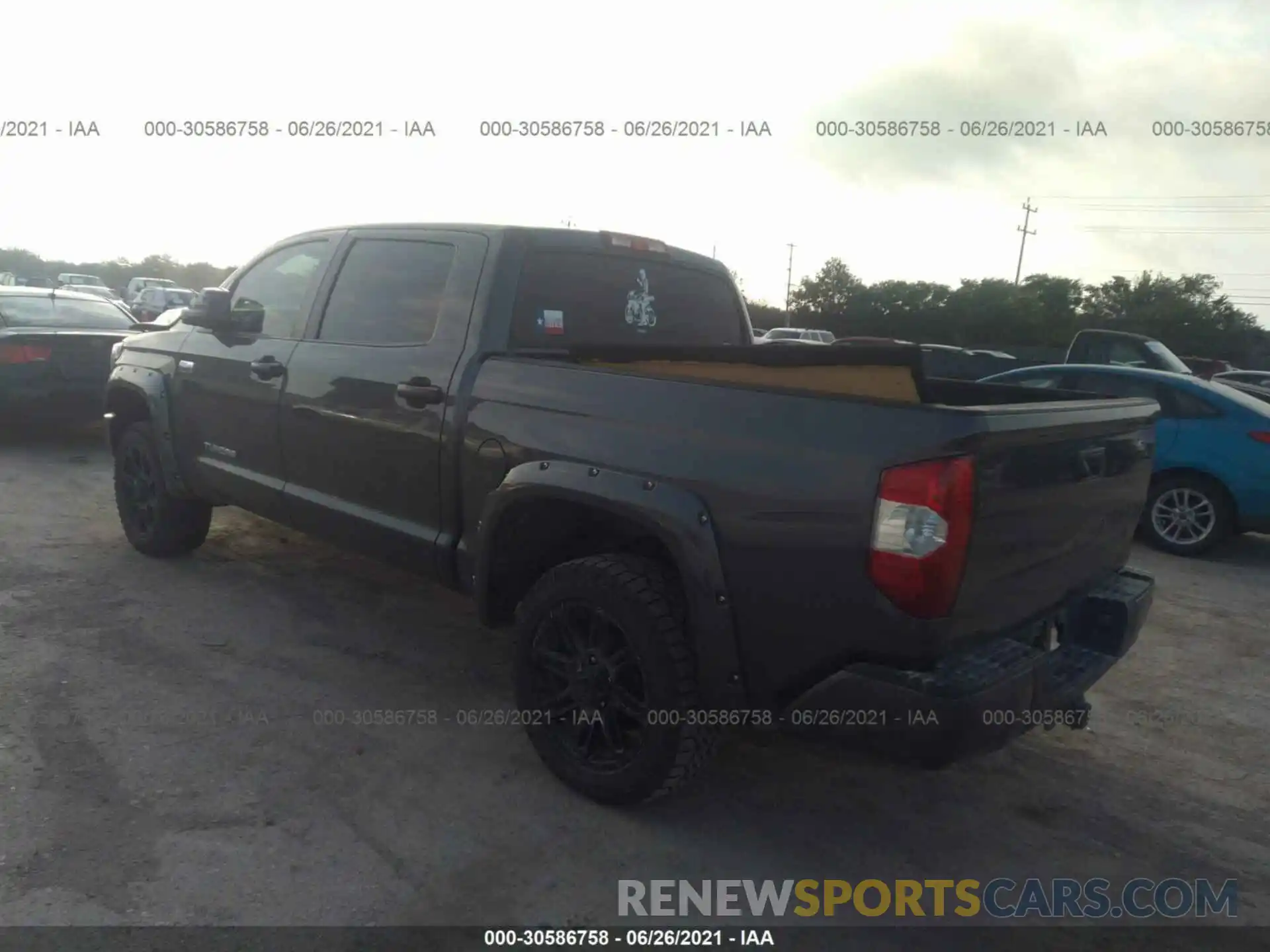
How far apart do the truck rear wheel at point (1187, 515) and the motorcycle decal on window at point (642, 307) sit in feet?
16.0

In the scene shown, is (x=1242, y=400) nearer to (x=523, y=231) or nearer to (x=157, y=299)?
(x=523, y=231)

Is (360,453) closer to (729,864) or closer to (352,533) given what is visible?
(352,533)

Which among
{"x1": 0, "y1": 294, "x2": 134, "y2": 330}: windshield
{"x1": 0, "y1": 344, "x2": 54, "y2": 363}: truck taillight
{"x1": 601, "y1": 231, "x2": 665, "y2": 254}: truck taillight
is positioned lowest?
{"x1": 0, "y1": 344, "x2": 54, "y2": 363}: truck taillight

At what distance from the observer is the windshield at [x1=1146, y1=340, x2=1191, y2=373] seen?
1034 cm

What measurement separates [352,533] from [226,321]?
1417 millimetres

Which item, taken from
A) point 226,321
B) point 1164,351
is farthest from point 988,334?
point 226,321

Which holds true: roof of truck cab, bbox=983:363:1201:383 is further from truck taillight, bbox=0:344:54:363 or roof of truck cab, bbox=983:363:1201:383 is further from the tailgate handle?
truck taillight, bbox=0:344:54:363

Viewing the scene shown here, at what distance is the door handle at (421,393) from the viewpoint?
358cm

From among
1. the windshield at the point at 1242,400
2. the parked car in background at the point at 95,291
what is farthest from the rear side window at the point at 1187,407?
the parked car in background at the point at 95,291

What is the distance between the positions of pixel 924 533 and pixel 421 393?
2036mm

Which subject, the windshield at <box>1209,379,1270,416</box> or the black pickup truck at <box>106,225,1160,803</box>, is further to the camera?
the windshield at <box>1209,379,1270,416</box>

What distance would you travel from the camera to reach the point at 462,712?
12.6 ft

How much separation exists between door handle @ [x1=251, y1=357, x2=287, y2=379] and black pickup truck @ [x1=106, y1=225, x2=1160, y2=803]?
2cm

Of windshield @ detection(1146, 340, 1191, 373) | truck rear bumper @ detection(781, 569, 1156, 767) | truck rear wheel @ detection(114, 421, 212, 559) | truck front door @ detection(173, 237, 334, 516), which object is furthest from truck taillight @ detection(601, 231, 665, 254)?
windshield @ detection(1146, 340, 1191, 373)
